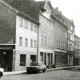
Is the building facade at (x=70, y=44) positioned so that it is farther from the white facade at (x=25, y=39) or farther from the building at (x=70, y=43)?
the white facade at (x=25, y=39)

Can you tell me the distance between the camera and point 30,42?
144 feet

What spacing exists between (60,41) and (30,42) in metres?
24.6

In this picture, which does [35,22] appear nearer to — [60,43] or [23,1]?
[23,1]

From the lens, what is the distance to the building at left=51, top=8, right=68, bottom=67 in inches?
2431

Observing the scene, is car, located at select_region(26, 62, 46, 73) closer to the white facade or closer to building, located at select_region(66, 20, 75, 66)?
the white facade

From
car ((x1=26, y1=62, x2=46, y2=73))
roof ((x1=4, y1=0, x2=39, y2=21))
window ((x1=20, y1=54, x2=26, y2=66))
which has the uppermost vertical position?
roof ((x1=4, y1=0, x2=39, y2=21))

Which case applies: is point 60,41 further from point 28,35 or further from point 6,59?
point 6,59

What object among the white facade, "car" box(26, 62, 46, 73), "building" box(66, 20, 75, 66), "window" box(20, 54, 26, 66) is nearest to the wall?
the white facade

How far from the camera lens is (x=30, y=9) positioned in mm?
48188

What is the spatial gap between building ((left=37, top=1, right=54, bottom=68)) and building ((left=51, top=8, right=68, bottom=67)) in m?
3.03

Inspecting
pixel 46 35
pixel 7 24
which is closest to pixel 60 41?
pixel 46 35

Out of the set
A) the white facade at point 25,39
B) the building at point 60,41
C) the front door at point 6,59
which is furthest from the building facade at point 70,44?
the front door at point 6,59

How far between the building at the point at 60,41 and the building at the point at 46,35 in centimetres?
303

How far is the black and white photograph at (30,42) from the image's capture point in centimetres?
3381
